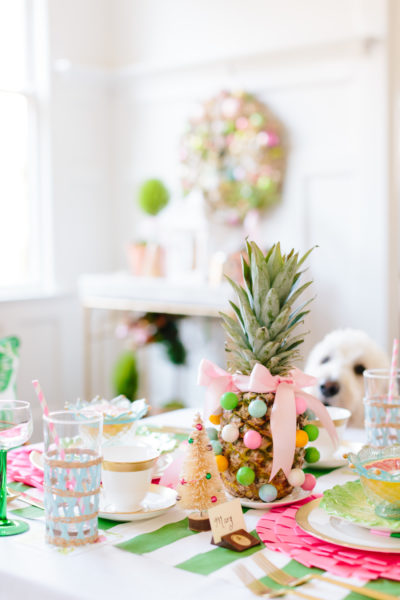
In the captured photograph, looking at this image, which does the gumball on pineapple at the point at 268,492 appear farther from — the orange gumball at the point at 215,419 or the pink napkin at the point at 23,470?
the pink napkin at the point at 23,470

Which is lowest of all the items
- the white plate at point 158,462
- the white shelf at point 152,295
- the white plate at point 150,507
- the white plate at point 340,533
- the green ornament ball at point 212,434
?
the white plate at point 340,533

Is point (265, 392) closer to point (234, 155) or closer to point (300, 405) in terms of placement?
point (300, 405)

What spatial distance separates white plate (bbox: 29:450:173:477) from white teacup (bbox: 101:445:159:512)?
219 millimetres

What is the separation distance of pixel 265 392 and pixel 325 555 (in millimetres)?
308

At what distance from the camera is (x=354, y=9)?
3480mm

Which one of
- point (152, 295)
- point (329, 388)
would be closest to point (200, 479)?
point (329, 388)

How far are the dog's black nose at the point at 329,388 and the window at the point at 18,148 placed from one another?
2.42 m

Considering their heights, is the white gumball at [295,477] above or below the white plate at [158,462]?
above

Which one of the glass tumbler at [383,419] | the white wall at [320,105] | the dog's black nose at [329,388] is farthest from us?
the white wall at [320,105]

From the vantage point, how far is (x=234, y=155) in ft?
12.8

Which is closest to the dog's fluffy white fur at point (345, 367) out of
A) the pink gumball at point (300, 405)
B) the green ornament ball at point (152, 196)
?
the pink gumball at point (300, 405)

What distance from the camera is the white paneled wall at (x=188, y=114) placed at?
137 inches

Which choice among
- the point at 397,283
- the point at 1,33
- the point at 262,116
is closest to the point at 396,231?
Answer: the point at 397,283

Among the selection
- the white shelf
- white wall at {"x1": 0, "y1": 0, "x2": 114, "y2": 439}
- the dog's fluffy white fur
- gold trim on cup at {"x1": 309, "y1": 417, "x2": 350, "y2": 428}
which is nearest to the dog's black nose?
the dog's fluffy white fur
